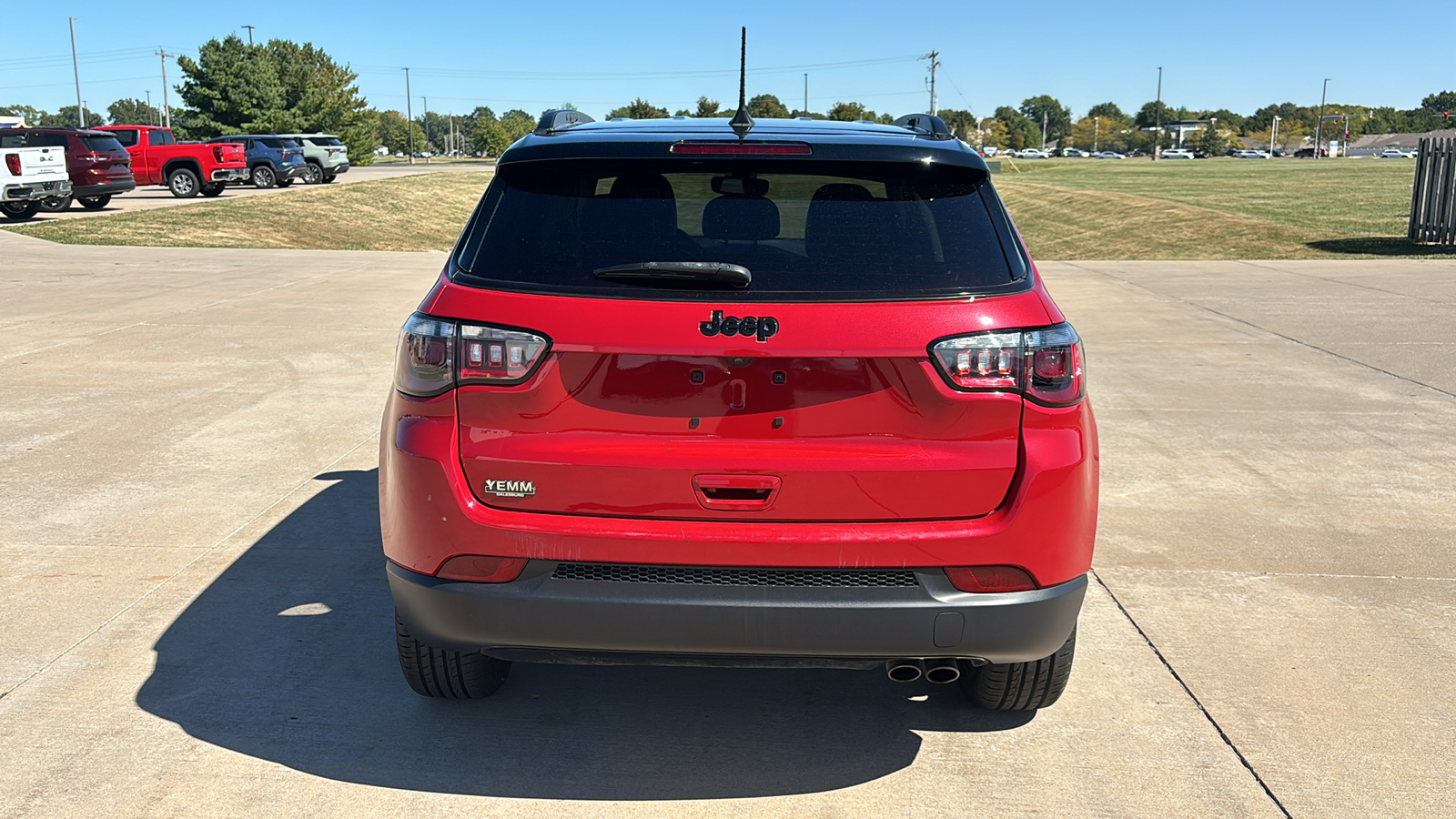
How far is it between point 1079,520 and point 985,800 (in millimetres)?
784

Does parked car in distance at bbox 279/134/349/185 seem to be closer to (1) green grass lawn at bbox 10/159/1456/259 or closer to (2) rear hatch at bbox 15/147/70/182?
(1) green grass lawn at bbox 10/159/1456/259

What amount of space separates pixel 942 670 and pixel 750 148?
4.68 ft

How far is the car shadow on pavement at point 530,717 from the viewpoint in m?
3.34

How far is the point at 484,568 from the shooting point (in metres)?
3.04

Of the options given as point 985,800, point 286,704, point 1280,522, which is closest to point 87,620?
point 286,704

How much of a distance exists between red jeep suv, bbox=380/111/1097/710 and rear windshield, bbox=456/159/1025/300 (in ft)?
0.03

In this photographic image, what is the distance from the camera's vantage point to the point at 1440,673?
158 inches

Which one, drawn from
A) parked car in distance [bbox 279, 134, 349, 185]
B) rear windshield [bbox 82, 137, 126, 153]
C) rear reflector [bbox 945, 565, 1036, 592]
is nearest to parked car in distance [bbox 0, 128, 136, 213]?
rear windshield [bbox 82, 137, 126, 153]

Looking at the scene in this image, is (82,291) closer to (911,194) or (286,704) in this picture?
(286,704)

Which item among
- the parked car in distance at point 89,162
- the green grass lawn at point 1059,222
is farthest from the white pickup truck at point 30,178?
the green grass lawn at point 1059,222

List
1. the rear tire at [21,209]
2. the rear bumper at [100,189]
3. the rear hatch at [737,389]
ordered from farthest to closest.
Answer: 1. the rear bumper at [100,189]
2. the rear tire at [21,209]
3. the rear hatch at [737,389]

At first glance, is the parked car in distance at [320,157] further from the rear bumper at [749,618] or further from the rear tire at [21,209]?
the rear bumper at [749,618]

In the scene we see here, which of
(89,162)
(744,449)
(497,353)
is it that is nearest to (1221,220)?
(89,162)

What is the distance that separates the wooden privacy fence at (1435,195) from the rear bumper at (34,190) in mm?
26234
